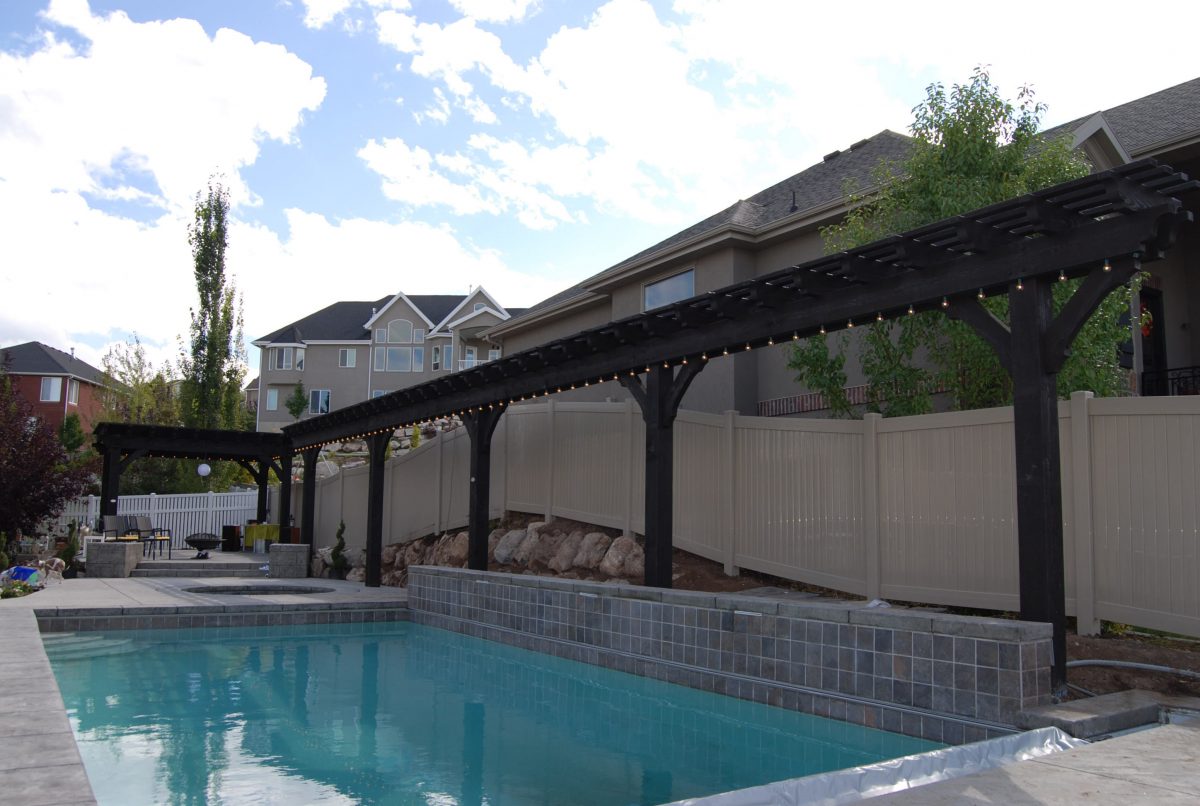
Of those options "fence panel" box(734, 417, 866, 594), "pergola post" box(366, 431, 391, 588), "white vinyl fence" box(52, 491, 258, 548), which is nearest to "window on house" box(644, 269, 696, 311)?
"pergola post" box(366, 431, 391, 588)

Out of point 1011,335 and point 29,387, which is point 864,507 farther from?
point 29,387

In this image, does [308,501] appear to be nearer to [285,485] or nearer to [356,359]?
[285,485]

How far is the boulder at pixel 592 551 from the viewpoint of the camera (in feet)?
43.0

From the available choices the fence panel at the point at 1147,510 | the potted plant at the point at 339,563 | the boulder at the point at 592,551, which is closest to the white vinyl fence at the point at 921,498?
the fence panel at the point at 1147,510

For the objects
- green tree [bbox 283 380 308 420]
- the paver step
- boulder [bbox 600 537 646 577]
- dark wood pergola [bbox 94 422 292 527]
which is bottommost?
the paver step

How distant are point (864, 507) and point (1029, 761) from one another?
500 cm

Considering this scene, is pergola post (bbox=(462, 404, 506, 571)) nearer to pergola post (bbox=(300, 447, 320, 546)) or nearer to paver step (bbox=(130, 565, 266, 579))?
pergola post (bbox=(300, 447, 320, 546))

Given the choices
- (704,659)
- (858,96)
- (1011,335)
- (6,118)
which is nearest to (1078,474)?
(1011,335)

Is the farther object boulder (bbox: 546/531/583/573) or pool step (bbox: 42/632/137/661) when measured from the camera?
boulder (bbox: 546/531/583/573)

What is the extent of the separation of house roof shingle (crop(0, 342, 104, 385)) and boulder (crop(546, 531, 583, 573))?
130 ft

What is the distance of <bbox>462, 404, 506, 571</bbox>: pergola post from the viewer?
42.9 feet

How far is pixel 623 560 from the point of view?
12.5 m

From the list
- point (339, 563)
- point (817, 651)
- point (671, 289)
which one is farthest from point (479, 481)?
point (339, 563)

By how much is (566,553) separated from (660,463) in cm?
448
